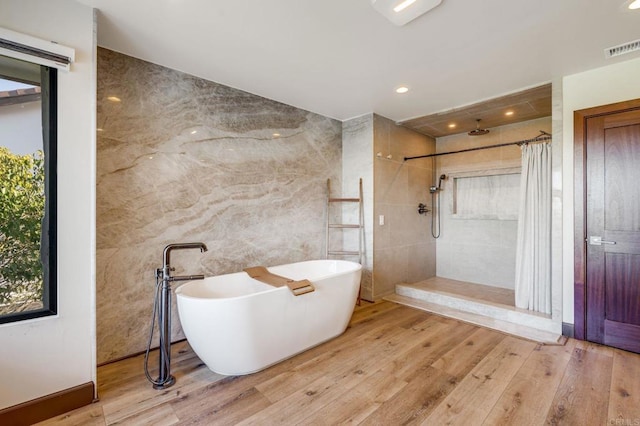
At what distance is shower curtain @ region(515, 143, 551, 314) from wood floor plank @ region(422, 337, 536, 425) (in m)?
0.72

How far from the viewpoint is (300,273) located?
328 cm

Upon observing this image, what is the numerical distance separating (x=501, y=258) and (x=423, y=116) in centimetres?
232

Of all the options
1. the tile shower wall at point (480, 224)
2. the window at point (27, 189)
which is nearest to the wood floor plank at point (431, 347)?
the tile shower wall at point (480, 224)

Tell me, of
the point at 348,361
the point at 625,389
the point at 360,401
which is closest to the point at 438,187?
the point at 625,389

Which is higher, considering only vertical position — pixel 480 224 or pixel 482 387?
pixel 480 224

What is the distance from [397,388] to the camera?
2.02 meters

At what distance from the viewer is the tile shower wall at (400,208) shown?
13.0ft

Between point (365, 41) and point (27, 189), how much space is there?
7.90 ft

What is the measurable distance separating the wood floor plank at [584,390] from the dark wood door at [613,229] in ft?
0.90

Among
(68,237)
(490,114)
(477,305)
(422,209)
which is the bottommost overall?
(477,305)

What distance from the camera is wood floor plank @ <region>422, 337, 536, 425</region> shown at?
1.74 metres

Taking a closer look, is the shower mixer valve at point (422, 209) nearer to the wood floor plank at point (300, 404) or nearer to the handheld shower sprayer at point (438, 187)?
the handheld shower sprayer at point (438, 187)

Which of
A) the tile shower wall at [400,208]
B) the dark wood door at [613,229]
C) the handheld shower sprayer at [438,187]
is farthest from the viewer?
the handheld shower sprayer at [438,187]

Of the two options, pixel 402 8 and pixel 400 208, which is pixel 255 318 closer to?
pixel 402 8
